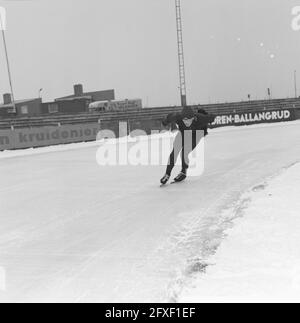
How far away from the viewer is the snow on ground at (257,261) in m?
3.52

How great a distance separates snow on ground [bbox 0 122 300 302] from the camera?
158 inches

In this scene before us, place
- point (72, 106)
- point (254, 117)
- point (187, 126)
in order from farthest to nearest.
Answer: point (72, 106)
point (254, 117)
point (187, 126)

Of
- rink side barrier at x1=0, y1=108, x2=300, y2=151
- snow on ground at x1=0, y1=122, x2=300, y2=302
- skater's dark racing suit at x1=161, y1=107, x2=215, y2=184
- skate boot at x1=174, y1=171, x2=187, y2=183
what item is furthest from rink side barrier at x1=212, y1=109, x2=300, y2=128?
skater's dark racing suit at x1=161, y1=107, x2=215, y2=184

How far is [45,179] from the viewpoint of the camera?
1081cm

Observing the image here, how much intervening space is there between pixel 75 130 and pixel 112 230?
683 inches

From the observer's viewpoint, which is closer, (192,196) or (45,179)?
(192,196)

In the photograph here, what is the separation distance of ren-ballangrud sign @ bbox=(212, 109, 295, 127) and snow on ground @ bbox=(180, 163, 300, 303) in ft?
72.5

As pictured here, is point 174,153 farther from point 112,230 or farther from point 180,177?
point 112,230

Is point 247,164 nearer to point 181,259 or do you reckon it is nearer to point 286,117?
point 181,259

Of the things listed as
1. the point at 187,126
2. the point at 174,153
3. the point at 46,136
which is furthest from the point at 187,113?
the point at 46,136

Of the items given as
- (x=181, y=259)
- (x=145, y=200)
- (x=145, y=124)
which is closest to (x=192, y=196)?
(x=145, y=200)

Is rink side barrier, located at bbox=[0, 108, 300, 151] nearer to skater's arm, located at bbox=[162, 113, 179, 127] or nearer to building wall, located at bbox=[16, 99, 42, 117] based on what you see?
skater's arm, located at bbox=[162, 113, 179, 127]

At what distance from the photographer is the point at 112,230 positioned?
19.2ft
